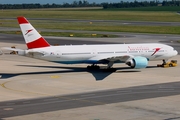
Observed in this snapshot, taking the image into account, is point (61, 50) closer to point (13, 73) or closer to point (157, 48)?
point (13, 73)

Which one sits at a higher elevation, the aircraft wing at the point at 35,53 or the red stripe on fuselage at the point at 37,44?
the red stripe on fuselage at the point at 37,44

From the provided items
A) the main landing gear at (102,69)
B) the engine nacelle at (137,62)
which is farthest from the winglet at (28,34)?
the engine nacelle at (137,62)

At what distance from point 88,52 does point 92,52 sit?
1.98ft

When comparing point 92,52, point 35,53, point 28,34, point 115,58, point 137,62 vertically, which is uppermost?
point 28,34

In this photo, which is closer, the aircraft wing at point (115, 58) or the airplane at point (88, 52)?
the airplane at point (88, 52)

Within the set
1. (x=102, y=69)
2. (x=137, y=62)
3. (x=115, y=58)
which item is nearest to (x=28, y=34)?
(x=115, y=58)

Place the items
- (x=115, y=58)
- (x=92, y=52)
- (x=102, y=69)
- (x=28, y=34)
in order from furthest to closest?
(x=102, y=69) → (x=92, y=52) → (x=115, y=58) → (x=28, y=34)

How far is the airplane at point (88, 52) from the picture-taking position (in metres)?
56.9

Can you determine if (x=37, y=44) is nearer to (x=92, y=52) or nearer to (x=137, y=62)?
(x=92, y=52)

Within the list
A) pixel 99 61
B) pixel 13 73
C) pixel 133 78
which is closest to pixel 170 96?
pixel 133 78

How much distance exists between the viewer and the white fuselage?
188 feet

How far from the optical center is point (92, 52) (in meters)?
60.4

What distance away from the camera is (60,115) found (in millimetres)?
36719

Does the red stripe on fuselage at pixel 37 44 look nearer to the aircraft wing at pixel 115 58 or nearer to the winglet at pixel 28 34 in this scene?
the winglet at pixel 28 34
